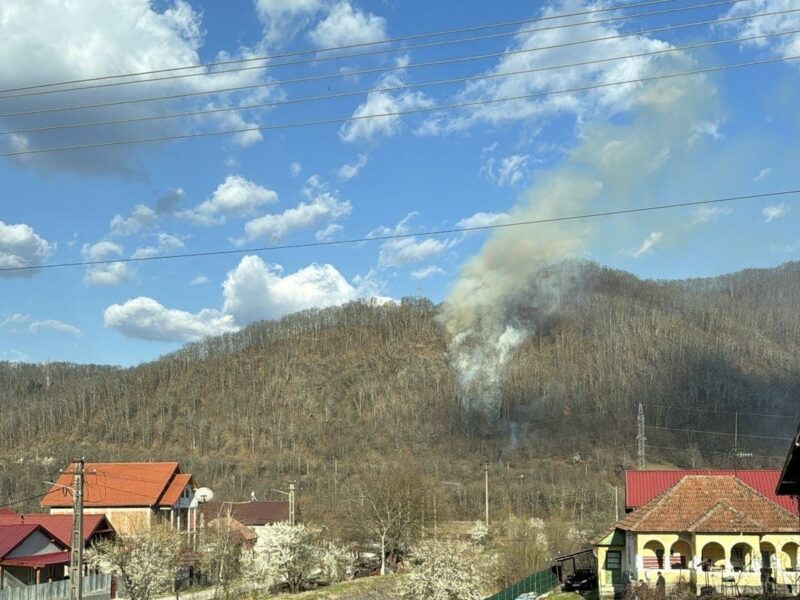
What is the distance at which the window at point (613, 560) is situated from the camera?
40.9m


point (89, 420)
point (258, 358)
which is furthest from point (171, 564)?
point (258, 358)

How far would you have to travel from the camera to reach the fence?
3925 centimetres

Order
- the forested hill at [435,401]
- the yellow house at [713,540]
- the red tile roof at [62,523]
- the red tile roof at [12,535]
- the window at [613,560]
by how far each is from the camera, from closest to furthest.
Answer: the yellow house at [713,540] < the window at [613,560] < the red tile roof at [12,535] < the red tile roof at [62,523] < the forested hill at [435,401]

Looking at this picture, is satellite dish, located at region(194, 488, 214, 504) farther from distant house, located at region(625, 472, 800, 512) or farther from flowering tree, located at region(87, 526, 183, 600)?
distant house, located at region(625, 472, 800, 512)

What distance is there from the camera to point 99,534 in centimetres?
5081

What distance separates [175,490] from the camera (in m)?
63.2

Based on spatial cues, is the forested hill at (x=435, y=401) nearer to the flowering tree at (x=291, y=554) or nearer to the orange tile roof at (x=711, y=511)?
the flowering tree at (x=291, y=554)

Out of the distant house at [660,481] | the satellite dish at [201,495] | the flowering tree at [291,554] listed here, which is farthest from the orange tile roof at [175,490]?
the distant house at [660,481]

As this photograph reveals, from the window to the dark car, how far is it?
440 centimetres

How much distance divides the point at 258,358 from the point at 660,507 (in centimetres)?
14363

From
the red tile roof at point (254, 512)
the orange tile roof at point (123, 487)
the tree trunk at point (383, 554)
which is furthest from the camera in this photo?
the red tile roof at point (254, 512)

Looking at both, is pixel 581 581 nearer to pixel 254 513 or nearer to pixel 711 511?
pixel 711 511

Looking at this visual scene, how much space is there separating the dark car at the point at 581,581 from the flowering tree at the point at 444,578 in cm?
1283

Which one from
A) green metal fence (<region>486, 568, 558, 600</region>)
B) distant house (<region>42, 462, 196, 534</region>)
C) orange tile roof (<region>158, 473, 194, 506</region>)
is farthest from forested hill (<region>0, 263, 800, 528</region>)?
green metal fence (<region>486, 568, 558, 600</region>)
